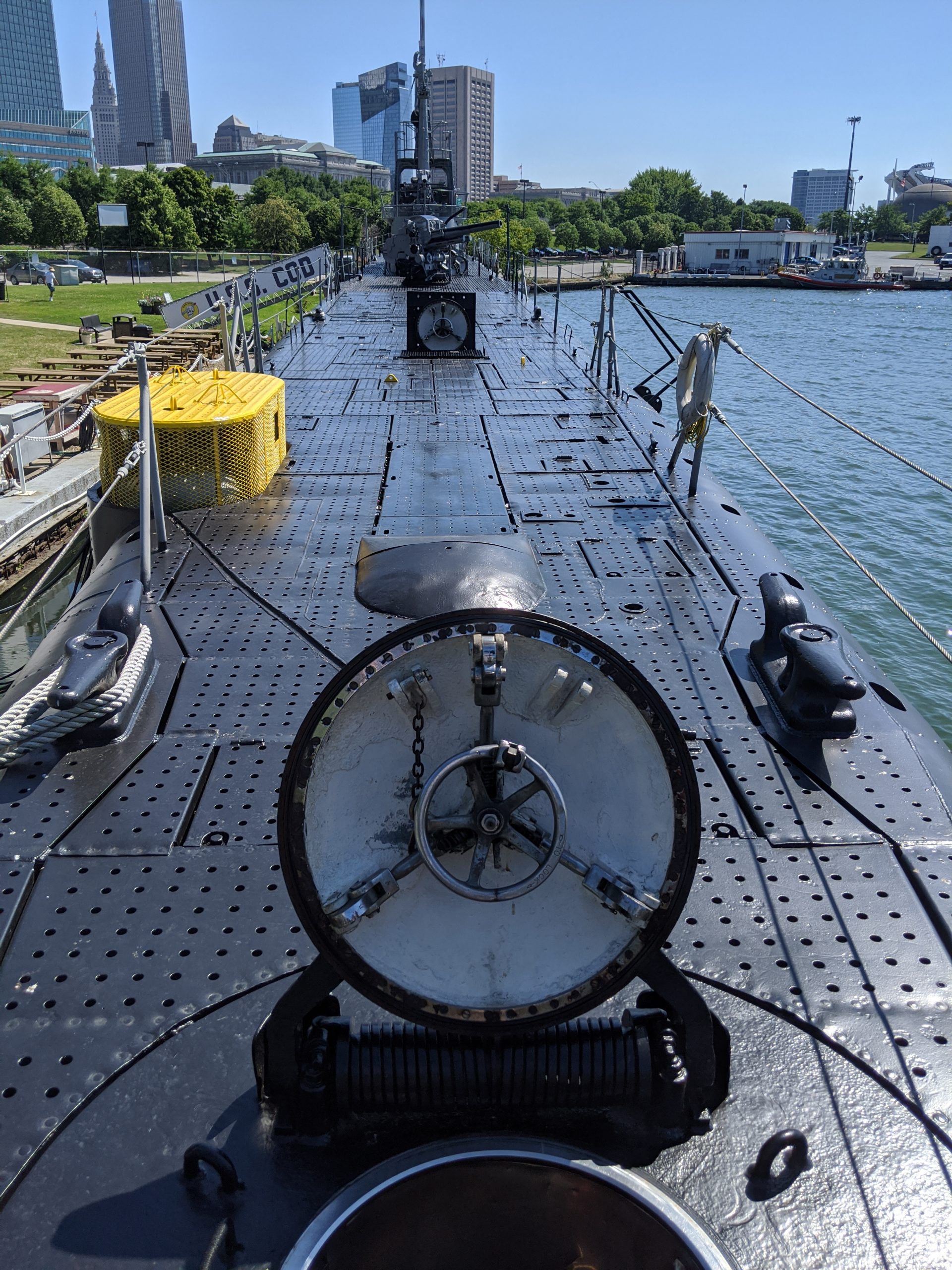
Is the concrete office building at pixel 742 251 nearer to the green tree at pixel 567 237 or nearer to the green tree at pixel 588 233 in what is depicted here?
the green tree at pixel 567 237

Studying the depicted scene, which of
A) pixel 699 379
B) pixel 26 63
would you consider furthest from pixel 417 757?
pixel 26 63

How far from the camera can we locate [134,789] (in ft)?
13.0

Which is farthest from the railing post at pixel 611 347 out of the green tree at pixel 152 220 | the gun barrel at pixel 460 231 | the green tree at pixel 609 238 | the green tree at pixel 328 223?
the green tree at pixel 609 238

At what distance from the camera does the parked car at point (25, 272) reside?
42594 mm

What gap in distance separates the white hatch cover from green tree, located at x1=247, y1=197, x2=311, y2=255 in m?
62.4

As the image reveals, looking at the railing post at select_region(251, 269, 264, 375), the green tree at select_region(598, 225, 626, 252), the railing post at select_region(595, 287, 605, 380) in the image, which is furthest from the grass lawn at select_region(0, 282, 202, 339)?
the green tree at select_region(598, 225, 626, 252)

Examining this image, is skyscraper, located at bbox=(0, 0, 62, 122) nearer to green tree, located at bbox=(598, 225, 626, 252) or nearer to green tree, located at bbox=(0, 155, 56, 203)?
green tree, located at bbox=(598, 225, 626, 252)

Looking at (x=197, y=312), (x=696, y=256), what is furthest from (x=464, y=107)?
(x=197, y=312)

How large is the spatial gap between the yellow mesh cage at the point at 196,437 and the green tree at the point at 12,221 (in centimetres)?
5027

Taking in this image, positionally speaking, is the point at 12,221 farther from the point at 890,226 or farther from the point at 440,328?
the point at 890,226

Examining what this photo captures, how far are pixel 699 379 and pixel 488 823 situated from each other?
230 inches

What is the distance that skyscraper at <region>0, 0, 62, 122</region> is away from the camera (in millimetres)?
194875

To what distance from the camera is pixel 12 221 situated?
4919 centimetres

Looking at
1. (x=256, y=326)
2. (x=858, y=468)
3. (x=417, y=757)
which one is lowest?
(x=858, y=468)
